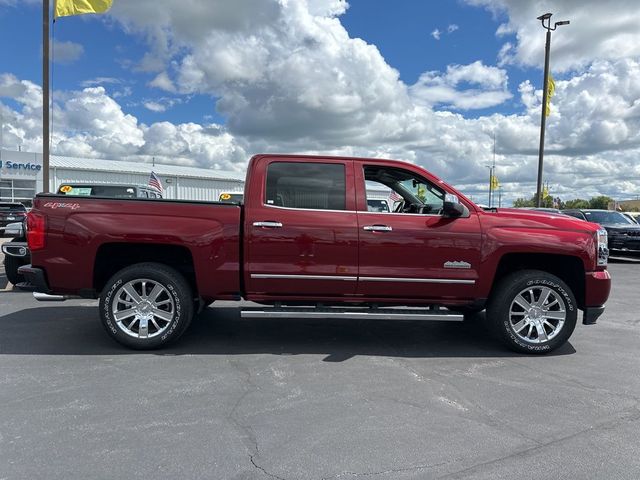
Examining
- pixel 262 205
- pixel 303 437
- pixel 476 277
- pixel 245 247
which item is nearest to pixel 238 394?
pixel 303 437

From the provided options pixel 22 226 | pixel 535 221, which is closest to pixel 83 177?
pixel 22 226

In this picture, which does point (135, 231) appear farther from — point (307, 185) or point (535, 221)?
point (535, 221)

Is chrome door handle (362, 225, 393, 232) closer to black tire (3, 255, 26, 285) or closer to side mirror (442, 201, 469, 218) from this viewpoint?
side mirror (442, 201, 469, 218)

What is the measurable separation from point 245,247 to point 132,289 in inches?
48.5

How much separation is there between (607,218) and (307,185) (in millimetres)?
15338

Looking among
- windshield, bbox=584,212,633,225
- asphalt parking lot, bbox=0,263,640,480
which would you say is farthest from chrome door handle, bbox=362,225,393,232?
windshield, bbox=584,212,633,225

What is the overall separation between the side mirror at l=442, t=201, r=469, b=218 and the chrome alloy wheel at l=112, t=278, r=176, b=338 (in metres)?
2.94

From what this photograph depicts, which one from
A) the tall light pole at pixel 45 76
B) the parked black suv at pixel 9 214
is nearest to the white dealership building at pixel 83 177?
the parked black suv at pixel 9 214

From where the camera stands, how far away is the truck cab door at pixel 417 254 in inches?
205

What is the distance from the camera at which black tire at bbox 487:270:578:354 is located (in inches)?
209

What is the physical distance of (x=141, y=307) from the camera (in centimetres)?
522

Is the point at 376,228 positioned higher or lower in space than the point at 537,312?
higher

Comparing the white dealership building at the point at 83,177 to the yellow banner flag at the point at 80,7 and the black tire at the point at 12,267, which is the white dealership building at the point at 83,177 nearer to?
the yellow banner flag at the point at 80,7

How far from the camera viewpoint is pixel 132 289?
A: 5.19 metres
